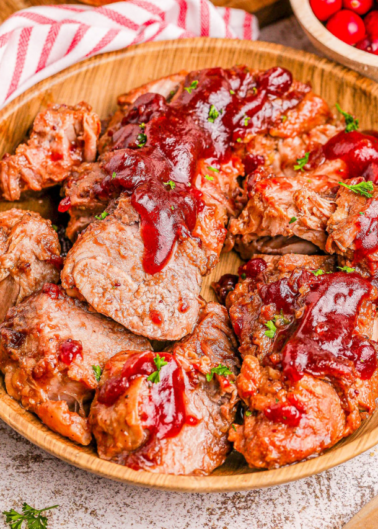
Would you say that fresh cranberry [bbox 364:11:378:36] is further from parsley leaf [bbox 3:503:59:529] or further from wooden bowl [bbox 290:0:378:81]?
parsley leaf [bbox 3:503:59:529]

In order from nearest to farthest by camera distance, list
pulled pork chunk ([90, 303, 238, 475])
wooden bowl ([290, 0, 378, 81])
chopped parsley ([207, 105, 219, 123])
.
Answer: pulled pork chunk ([90, 303, 238, 475]) → chopped parsley ([207, 105, 219, 123]) → wooden bowl ([290, 0, 378, 81])

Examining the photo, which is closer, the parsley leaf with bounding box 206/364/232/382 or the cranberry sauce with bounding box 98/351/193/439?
the cranberry sauce with bounding box 98/351/193/439

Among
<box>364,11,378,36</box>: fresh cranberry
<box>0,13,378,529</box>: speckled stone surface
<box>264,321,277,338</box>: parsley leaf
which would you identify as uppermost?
<box>364,11,378,36</box>: fresh cranberry

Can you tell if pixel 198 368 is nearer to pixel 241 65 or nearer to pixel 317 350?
pixel 317 350

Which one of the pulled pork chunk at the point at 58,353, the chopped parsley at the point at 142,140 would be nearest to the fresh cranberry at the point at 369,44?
the chopped parsley at the point at 142,140

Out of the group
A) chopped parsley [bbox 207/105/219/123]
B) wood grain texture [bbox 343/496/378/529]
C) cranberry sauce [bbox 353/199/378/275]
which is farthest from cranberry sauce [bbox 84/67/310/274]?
wood grain texture [bbox 343/496/378/529]

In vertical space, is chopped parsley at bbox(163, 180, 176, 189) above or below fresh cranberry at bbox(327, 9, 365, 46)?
below

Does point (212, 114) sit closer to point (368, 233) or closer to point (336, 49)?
point (336, 49)
